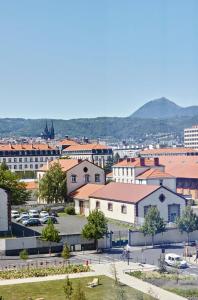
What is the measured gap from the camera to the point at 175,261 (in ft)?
107

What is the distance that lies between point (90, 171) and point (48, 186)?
4666 mm

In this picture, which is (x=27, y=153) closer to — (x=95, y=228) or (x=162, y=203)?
(x=162, y=203)

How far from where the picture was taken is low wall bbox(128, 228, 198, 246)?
3891 cm

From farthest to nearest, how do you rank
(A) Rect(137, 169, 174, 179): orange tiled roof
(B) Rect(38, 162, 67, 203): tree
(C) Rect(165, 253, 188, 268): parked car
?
(A) Rect(137, 169, 174, 179): orange tiled roof < (B) Rect(38, 162, 67, 203): tree < (C) Rect(165, 253, 188, 268): parked car

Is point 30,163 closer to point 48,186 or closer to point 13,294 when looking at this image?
point 48,186

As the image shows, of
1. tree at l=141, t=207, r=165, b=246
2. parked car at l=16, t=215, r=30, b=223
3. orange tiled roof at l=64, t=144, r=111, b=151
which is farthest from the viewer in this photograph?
orange tiled roof at l=64, t=144, r=111, b=151

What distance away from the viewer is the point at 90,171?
59.1 metres

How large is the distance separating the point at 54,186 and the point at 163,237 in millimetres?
19502

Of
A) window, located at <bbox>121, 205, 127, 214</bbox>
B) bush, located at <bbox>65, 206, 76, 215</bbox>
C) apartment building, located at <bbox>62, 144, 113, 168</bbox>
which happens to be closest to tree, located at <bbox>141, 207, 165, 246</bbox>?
window, located at <bbox>121, 205, 127, 214</bbox>

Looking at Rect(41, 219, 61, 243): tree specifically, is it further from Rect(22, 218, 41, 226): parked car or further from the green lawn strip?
the green lawn strip

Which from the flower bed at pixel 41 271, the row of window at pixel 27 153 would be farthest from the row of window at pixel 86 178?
the row of window at pixel 27 153

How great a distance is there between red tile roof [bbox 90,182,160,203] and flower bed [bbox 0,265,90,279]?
14264 mm

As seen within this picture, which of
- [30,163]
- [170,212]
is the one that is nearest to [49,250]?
[170,212]

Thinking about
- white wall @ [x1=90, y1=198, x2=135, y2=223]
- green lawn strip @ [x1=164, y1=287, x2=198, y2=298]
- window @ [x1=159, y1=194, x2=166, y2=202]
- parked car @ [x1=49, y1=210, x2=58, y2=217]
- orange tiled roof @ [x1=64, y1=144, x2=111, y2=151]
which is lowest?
parked car @ [x1=49, y1=210, x2=58, y2=217]
